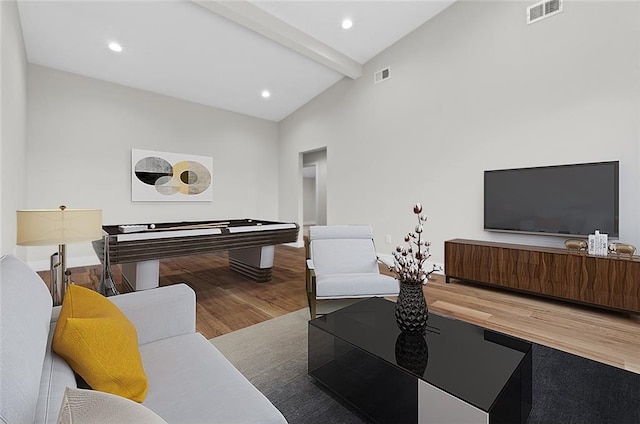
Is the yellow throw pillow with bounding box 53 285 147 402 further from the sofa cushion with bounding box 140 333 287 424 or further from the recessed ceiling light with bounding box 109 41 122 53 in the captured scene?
the recessed ceiling light with bounding box 109 41 122 53

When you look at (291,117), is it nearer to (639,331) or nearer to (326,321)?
(326,321)

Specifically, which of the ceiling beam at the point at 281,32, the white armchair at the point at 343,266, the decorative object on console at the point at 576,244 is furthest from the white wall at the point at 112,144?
the decorative object on console at the point at 576,244

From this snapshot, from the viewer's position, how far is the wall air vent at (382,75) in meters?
5.02

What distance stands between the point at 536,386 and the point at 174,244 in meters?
3.08

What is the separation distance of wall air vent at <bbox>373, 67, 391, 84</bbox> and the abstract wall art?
11.6ft

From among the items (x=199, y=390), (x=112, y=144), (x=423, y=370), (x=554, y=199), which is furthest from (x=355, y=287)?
(x=112, y=144)

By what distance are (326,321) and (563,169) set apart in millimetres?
3155

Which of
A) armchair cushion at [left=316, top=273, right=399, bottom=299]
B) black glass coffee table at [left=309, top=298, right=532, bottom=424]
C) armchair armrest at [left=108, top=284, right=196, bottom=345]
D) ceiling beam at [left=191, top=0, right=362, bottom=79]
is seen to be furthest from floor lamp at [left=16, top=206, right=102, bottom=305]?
ceiling beam at [left=191, top=0, right=362, bottom=79]

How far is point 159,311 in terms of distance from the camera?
4.94 feet

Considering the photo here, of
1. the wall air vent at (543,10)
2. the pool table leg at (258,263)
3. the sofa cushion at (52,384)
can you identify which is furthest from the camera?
the pool table leg at (258,263)

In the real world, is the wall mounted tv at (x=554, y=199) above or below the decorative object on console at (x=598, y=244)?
above

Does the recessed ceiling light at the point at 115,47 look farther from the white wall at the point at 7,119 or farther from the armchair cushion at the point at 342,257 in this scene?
the armchair cushion at the point at 342,257

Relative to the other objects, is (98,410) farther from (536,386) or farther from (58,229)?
(536,386)

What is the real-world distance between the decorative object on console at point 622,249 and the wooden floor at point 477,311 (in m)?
0.58
